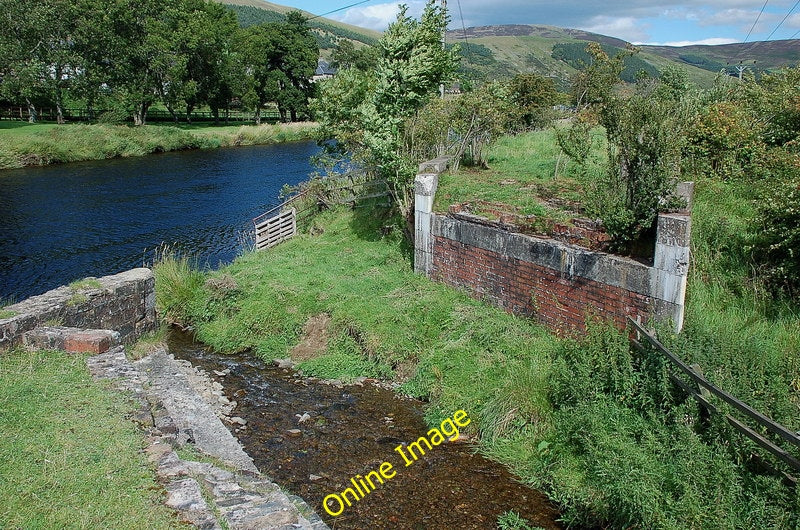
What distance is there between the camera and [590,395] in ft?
24.7

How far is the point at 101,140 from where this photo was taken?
4028 cm

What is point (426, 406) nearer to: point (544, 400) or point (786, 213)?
point (544, 400)

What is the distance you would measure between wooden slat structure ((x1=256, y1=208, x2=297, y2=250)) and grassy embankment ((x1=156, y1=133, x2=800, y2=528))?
4.19m

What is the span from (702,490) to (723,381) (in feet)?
4.47

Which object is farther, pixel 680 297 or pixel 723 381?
pixel 680 297

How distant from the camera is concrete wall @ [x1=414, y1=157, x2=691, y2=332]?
26.0 feet

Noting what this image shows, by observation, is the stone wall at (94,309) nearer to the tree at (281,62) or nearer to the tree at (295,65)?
the tree at (281,62)

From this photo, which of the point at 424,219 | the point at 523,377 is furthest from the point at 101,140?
the point at 523,377

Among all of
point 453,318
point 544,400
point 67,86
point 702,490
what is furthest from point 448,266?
point 67,86

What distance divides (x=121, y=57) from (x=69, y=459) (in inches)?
2028

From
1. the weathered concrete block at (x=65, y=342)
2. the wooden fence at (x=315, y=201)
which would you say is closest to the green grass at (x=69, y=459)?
the weathered concrete block at (x=65, y=342)

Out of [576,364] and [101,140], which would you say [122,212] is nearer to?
[101,140]

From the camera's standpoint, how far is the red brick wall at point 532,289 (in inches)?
342

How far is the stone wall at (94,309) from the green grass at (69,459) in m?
1.55
